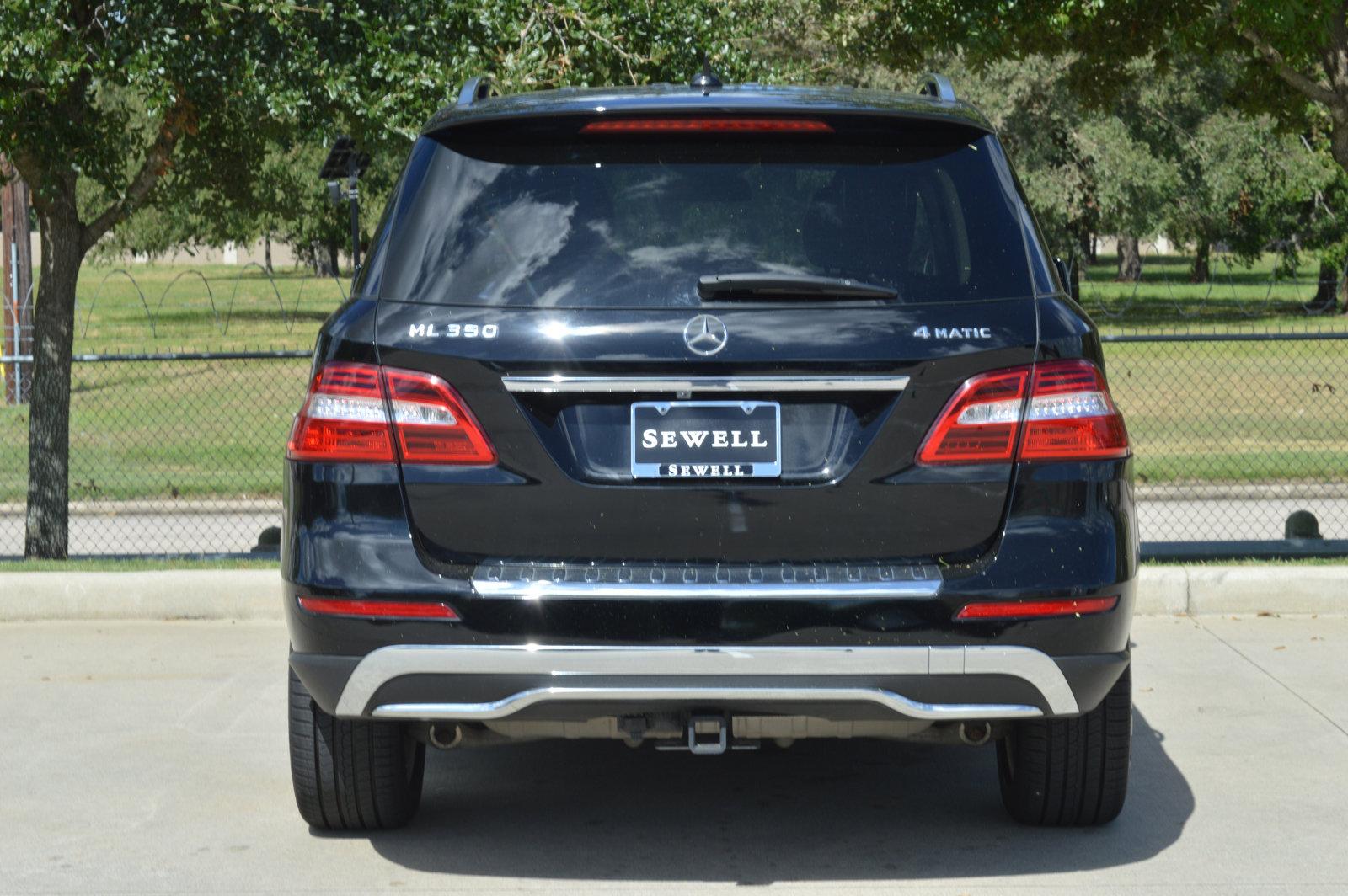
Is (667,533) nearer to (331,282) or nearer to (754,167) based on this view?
(754,167)

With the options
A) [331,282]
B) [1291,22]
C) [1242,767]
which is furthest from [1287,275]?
[1242,767]

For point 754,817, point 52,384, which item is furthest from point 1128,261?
point 754,817

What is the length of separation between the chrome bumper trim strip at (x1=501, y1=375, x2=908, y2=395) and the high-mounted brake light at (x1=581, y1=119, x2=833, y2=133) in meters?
0.65

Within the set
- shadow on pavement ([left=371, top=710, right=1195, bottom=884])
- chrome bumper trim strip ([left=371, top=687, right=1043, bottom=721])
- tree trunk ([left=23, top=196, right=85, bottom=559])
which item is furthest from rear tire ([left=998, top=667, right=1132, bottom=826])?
tree trunk ([left=23, top=196, right=85, bottom=559])

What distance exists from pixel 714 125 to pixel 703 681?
135 centimetres

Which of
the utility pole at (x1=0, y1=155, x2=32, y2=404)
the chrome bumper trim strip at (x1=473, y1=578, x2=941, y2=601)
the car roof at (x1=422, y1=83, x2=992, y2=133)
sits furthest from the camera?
the utility pole at (x1=0, y1=155, x2=32, y2=404)

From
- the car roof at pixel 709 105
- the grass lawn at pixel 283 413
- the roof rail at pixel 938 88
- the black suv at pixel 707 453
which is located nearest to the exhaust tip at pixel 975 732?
the black suv at pixel 707 453

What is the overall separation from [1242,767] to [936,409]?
2363 millimetres

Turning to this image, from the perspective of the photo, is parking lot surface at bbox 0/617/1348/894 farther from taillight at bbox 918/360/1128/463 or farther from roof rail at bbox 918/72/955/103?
roof rail at bbox 918/72/955/103

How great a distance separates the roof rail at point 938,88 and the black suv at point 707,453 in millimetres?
563

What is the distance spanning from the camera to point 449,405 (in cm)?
419

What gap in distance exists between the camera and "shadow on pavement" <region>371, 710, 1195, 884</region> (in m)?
4.78

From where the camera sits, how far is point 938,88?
5137mm

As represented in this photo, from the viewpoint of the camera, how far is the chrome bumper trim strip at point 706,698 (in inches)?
162
